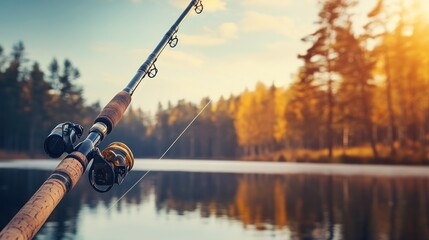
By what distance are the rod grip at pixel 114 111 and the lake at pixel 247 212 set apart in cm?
649

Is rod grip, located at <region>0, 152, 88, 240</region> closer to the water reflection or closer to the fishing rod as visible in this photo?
the fishing rod

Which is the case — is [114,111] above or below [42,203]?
above

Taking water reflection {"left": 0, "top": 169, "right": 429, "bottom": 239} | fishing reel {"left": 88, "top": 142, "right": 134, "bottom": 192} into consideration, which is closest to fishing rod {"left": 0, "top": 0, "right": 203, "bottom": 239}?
fishing reel {"left": 88, "top": 142, "right": 134, "bottom": 192}

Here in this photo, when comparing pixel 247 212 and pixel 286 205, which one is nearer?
pixel 247 212

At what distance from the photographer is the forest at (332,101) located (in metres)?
45.5

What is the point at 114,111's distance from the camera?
403cm

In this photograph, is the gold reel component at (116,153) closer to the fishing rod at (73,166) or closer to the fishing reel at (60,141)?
the fishing rod at (73,166)

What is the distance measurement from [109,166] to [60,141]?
333 millimetres

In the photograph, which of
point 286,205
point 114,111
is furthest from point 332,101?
point 114,111

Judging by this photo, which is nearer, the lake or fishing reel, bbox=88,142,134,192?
fishing reel, bbox=88,142,134,192

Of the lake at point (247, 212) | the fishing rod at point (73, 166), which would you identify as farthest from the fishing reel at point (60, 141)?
the lake at point (247, 212)

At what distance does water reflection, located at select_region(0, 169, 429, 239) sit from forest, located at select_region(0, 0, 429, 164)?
384 cm

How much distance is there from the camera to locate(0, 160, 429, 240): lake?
47.5ft

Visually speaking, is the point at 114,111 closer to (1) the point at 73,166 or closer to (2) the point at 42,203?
(1) the point at 73,166
